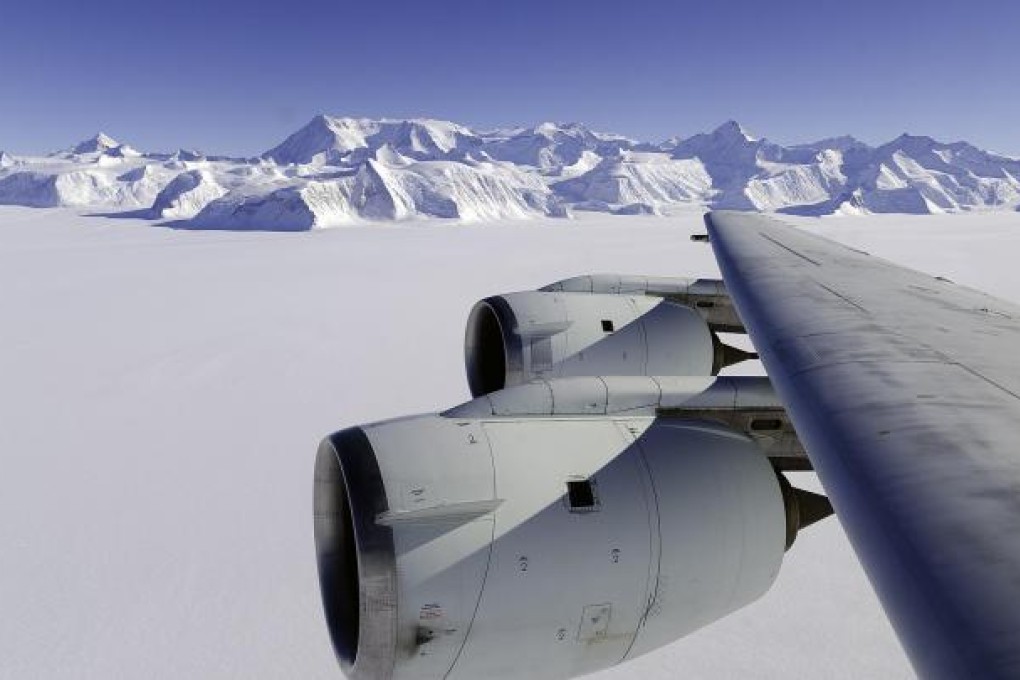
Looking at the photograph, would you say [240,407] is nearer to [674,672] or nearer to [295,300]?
[674,672]

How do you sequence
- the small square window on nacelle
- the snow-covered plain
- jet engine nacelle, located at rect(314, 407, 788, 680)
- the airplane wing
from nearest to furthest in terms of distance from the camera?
the airplane wing → jet engine nacelle, located at rect(314, 407, 788, 680) → the small square window on nacelle → the snow-covered plain

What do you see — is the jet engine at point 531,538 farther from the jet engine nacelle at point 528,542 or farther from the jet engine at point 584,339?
the jet engine at point 584,339

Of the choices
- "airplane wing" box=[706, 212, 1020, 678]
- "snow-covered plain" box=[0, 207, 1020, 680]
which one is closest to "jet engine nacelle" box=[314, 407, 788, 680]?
"airplane wing" box=[706, 212, 1020, 678]

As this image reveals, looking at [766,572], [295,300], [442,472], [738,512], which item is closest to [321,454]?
[442,472]

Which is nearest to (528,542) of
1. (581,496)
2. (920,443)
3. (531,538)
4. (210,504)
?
(531,538)

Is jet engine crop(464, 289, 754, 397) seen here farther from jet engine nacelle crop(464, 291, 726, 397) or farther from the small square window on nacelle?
the small square window on nacelle

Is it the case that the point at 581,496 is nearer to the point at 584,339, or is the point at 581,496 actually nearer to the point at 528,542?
the point at 528,542
